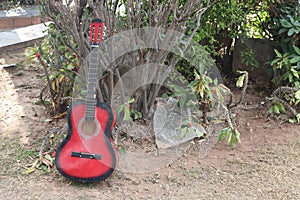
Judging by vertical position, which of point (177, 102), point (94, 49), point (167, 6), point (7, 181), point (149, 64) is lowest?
point (7, 181)

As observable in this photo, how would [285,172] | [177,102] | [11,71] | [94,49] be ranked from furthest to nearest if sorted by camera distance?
[11,71] → [177,102] → [285,172] → [94,49]

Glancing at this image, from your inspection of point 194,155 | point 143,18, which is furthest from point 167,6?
point 194,155

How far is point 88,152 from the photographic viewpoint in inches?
109

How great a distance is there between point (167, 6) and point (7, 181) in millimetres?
1702

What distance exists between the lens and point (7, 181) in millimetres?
2826

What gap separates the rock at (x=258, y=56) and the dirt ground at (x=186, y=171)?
0.57 m

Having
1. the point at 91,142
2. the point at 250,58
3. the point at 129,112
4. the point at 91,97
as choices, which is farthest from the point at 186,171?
the point at 250,58

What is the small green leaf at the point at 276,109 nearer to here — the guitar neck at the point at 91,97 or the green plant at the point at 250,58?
the green plant at the point at 250,58

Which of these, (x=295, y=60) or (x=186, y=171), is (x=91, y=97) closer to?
(x=186, y=171)

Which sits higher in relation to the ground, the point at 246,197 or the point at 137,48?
the point at 137,48

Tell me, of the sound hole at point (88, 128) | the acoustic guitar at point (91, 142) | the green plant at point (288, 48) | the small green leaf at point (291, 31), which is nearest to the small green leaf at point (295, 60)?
the green plant at point (288, 48)

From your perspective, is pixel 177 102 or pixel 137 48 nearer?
pixel 137 48

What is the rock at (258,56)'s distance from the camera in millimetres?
4250

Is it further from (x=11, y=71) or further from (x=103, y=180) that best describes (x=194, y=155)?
(x=11, y=71)
